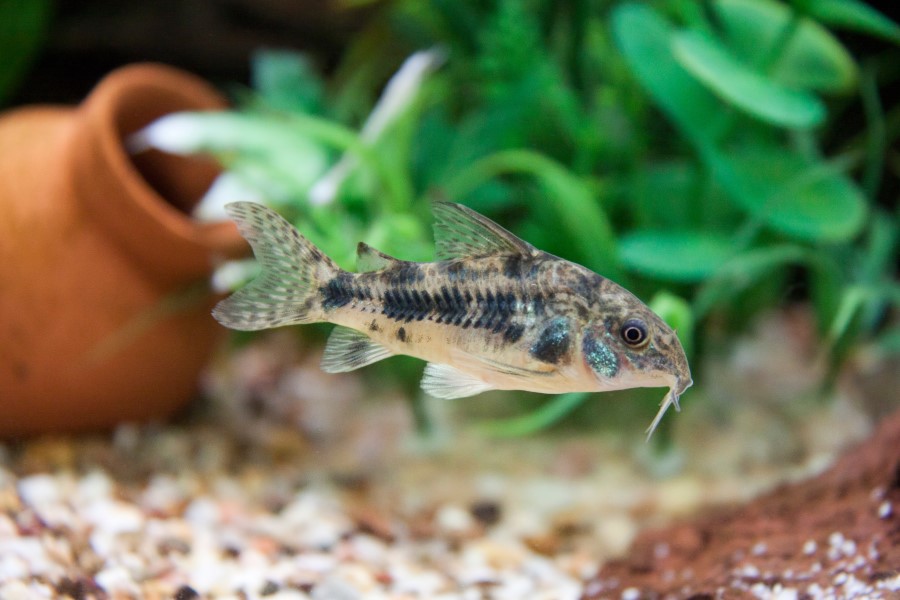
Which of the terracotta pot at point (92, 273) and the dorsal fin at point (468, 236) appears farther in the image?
the terracotta pot at point (92, 273)

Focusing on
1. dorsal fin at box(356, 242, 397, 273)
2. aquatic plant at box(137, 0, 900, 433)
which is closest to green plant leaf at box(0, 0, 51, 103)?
aquatic plant at box(137, 0, 900, 433)

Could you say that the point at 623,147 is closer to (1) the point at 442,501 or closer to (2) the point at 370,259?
(1) the point at 442,501

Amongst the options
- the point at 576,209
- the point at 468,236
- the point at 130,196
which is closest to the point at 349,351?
the point at 468,236

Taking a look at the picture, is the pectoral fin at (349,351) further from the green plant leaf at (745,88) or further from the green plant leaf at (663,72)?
the green plant leaf at (663,72)

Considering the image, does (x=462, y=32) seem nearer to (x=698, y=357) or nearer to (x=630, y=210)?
(x=630, y=210)

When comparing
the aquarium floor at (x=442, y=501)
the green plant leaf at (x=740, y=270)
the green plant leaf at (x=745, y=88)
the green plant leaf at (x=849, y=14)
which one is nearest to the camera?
the aquarium floor at (x=442, y=501)

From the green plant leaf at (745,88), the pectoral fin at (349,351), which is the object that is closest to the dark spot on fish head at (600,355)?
the pectoral fin at (349,351)
